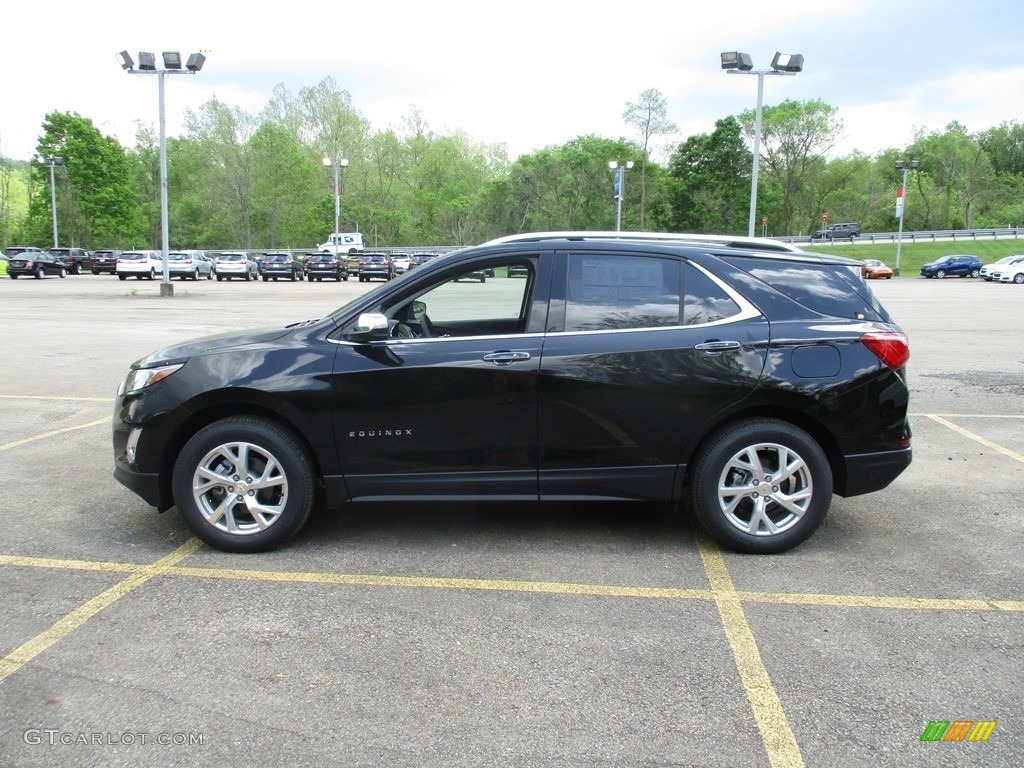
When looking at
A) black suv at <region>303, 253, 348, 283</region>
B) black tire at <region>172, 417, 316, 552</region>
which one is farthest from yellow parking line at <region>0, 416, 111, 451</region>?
black suv at <region>303, 253, 348, 283</region>

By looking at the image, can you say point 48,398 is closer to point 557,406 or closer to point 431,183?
point 557,406

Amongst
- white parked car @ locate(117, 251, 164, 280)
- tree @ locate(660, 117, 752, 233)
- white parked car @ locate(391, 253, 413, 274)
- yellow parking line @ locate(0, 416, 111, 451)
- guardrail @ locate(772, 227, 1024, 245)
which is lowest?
yellow parking line @ locate(0, 416, 111, 451)

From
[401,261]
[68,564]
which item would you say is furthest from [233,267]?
[68,564]

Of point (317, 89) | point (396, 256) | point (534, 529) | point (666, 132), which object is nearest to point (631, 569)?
point (534, 529)

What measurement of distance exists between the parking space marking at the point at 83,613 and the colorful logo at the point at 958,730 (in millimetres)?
3459

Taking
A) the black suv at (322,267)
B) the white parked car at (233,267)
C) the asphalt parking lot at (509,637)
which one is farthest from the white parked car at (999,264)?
the asphalt parking lot at (509,637)

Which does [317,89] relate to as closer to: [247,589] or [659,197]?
[659,197]

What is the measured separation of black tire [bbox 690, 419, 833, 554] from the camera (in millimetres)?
4453

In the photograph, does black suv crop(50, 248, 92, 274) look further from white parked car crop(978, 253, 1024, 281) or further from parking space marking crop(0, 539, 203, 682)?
white parked car crop(978, 253, 1024, 281)

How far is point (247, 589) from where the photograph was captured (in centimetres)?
405

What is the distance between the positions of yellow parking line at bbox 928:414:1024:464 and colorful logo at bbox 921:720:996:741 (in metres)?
4.42

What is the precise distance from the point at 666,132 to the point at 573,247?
231ft

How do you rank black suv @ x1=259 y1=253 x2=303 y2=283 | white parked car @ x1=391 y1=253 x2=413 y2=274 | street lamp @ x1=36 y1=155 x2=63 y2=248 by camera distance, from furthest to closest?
street lamp @ x1=36 y1=155 x2=63 y2=248 < white parked car @ x1=391 y1=253 x2=413 y2=274 < black suv @ x1=259 y1=253 x2=303 y2=283

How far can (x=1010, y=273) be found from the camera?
1877 inches
